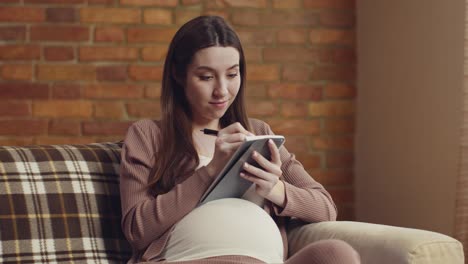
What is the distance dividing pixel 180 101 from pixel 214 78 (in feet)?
0.56

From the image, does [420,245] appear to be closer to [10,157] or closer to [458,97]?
[10,157]

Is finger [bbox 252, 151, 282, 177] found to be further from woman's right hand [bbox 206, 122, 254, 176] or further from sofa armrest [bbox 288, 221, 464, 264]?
sofa armrest [bbox 288, 221, 464, 264]

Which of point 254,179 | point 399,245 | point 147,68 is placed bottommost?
point 399,245

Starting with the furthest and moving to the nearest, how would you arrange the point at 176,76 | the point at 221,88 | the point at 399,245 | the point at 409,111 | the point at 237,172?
the point at 409,111
the point at 176,76
the point at 221,88
the point at 237,172
the point at 399,245

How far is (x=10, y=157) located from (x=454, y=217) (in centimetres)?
155

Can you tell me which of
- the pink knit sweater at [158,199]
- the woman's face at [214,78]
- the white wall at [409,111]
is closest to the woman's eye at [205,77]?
the woman's face at [214,78]

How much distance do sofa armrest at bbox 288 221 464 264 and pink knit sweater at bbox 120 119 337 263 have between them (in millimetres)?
125

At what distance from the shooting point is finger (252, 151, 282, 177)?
1.83 m

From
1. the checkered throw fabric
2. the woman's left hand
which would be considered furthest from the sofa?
the woman's left hand

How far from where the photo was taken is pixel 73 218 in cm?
199

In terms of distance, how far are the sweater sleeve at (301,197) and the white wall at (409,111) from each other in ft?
2.91

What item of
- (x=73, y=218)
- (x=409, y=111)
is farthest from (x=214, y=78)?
(x=409, y=111)

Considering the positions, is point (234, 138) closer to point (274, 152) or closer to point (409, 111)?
point (274, 152)

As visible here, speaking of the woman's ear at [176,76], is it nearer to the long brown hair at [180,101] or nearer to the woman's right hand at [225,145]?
the long brown hair at [180,101]
